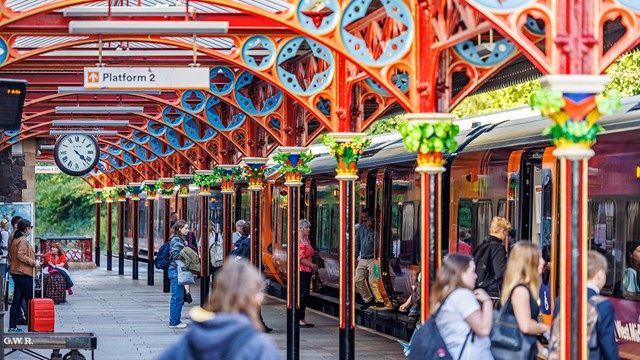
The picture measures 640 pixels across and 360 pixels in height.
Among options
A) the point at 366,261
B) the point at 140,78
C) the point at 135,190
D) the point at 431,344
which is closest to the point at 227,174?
the point at 366,261

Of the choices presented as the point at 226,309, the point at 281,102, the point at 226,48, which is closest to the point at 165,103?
the point at 281,102

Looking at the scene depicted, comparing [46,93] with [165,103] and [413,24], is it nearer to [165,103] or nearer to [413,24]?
[165,103]

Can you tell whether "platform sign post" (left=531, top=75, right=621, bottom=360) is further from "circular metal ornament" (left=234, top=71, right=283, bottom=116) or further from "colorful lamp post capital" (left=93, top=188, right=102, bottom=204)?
"colorful lamp post capital" (left=93, top=188, right=102, bottom=204)

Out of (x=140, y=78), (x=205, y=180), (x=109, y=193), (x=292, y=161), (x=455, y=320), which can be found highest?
(x=140, y=78)

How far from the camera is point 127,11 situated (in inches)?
584

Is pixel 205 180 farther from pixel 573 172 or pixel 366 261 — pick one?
pixel 573 172

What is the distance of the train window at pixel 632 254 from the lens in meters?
12.8

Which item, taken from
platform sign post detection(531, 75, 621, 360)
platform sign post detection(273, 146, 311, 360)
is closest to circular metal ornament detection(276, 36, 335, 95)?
platform sign post detection(273, 146, 311, 360)

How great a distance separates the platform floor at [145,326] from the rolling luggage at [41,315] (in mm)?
671

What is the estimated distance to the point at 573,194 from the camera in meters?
9.55

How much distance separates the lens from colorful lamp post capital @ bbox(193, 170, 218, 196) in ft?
96.1

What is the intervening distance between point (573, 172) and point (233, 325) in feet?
14.2

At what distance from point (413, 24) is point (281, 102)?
819cm

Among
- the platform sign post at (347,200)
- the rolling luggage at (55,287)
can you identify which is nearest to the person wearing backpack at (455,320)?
the platform sign post at (347,200)
